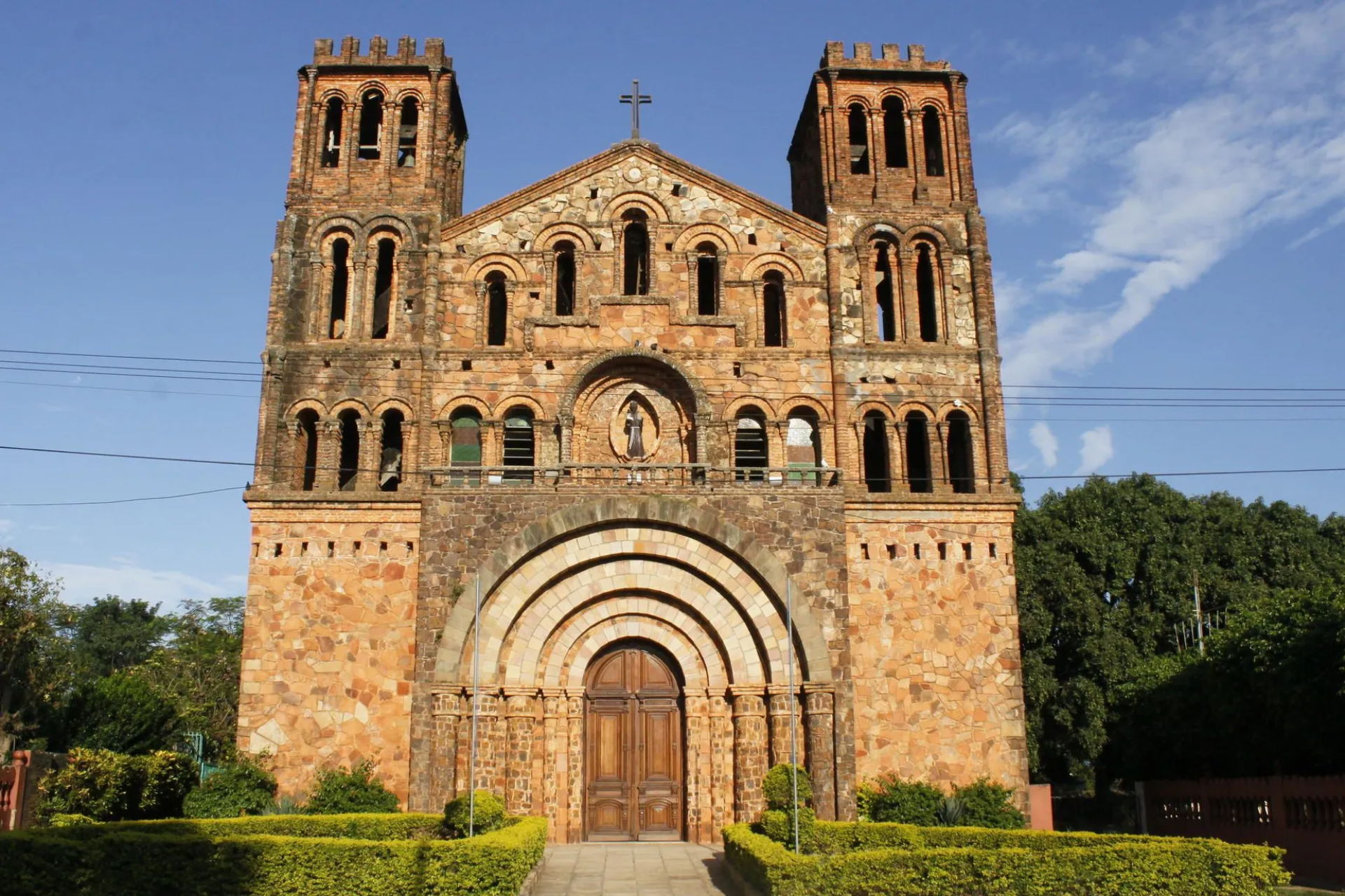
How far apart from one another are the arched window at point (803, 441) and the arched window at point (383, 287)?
413 inches

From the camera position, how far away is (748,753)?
2517cm

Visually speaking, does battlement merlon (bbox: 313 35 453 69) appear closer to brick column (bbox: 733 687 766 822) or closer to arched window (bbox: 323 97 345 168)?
arched window (bbox: 323 97 345 168)

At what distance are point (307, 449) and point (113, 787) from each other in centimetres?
874

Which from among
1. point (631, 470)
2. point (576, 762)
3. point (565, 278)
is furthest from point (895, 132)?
point (576, 762)

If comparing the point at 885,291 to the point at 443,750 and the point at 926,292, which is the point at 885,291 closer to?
the point at 926,292

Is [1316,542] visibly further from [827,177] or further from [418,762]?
[418,762]

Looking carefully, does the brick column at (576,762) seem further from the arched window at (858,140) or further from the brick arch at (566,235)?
the arched window at (858,140)

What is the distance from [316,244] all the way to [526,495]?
9.32m

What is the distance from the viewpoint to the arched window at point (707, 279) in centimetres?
2995

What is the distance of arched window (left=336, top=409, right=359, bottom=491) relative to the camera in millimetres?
28234

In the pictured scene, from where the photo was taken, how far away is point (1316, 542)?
45.8 metres

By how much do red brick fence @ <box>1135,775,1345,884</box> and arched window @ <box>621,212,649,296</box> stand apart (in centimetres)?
1825

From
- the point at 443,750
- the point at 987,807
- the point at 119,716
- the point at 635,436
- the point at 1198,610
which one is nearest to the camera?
the point at 443,750

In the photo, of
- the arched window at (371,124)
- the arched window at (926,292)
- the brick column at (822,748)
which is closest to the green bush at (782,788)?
the brick column at (822,748)
